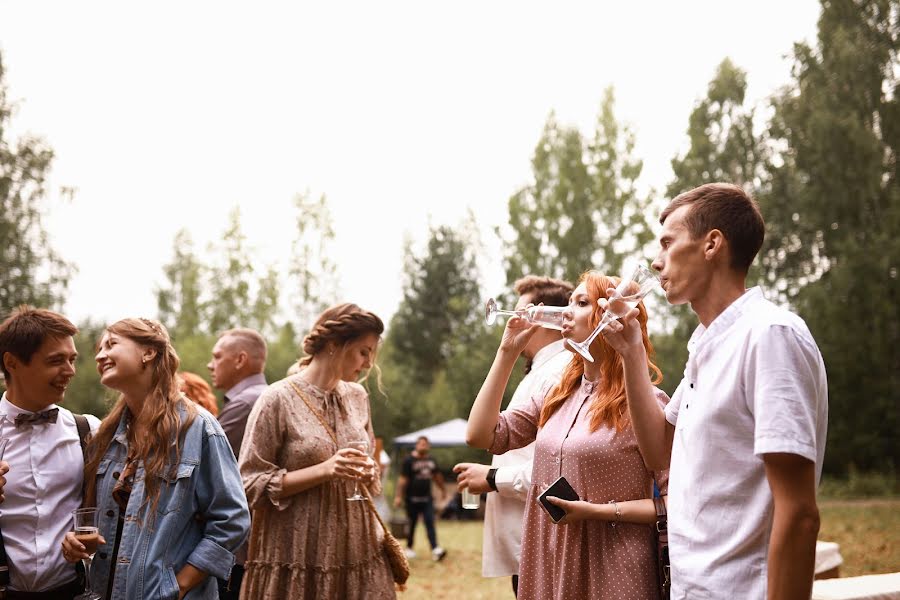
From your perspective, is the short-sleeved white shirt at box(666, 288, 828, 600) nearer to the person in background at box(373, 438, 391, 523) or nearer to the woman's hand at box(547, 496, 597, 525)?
the woman's hand at box(547, 496, 597, 525)

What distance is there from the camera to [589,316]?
3.12 m

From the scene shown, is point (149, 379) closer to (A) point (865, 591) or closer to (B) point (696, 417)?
(B) point (696, 417)

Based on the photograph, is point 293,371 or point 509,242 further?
point 509,242

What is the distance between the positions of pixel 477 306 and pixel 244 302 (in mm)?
11831

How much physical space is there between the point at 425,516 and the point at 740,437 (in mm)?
12424

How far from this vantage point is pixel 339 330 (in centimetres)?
419

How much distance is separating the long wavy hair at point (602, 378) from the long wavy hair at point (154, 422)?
4.72ft

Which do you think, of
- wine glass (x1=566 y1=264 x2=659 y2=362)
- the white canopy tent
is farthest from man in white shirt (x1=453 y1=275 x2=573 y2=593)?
the white canopy tent

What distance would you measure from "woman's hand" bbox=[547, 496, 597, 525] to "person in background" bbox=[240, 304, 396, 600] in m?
1.19

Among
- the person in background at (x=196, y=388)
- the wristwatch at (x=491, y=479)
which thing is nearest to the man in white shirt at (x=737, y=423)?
the wristwatch at (x=491, y=479)

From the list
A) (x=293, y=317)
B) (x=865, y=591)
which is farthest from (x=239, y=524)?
(x=293, y=317)

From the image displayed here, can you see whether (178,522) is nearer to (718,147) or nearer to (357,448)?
(357,448)

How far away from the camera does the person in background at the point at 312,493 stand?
154 inches

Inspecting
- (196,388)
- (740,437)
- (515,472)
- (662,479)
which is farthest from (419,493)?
(740,437)
